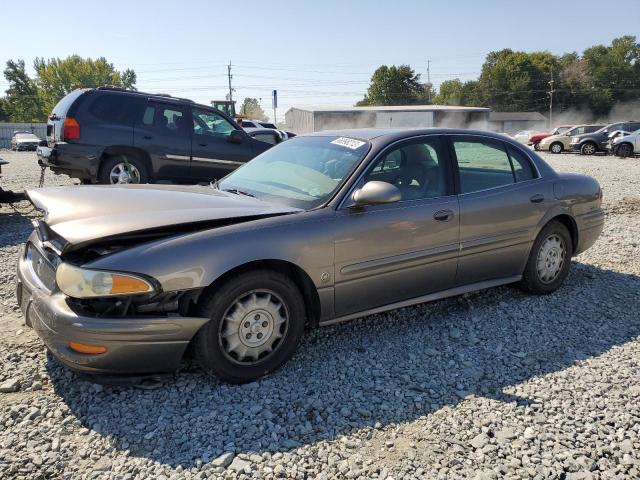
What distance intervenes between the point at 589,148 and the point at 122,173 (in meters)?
25.6

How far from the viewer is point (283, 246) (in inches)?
125

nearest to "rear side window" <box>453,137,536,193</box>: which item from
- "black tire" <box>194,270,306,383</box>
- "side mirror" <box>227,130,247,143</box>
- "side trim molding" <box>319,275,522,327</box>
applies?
"side trim molding" <box>319,275,522,327</box>

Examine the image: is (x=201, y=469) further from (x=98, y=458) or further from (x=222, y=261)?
(x=222, y=261)

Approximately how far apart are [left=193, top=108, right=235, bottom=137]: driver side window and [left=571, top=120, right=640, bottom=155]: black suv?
23.8 meters

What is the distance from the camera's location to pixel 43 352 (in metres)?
3.55

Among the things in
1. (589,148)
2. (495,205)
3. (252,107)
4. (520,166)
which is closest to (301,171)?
(495,205)

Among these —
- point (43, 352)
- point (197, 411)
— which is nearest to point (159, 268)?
point (197, 411)

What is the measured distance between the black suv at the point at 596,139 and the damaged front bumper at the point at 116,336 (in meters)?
28.6

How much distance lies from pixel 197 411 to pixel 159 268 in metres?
0.82

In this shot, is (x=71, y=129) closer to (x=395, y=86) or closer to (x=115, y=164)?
(x=115, y=164)

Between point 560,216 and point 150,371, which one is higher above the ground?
point 560,216

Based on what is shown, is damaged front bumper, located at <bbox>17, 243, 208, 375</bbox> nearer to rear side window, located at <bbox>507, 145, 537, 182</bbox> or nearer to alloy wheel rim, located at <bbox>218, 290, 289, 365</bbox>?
alloy wheel rim, located at <bbox>218, 290, 289, 365</bbox>

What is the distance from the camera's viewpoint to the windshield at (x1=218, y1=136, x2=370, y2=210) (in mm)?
3639

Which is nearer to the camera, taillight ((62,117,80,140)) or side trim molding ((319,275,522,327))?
side trim molding ((319,275,522,327))
